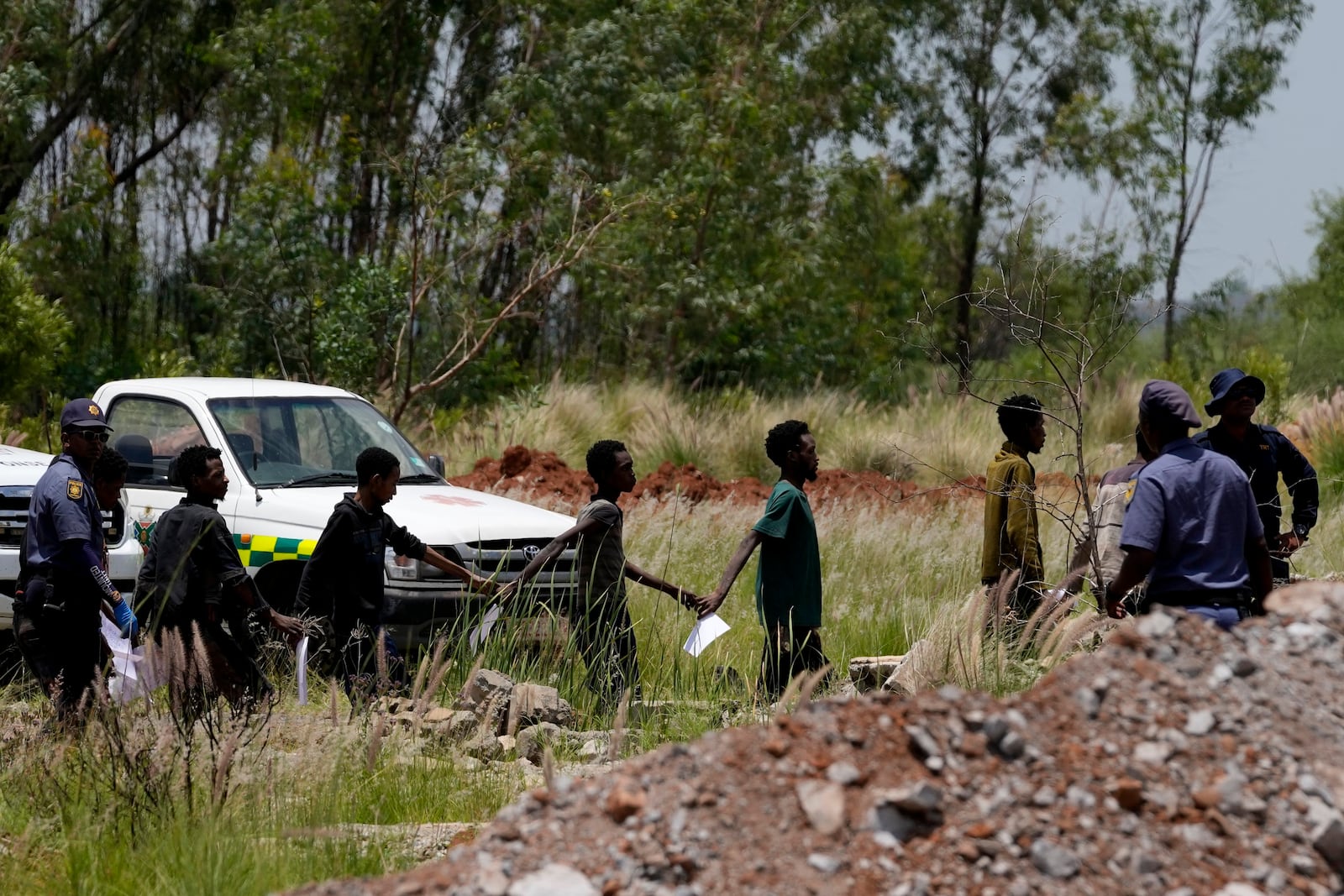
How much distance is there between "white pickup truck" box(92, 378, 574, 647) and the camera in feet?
28.1

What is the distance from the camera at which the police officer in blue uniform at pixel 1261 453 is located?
7773mm

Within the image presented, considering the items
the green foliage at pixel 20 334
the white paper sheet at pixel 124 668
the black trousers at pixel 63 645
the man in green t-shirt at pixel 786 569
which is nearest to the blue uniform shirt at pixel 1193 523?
the man in green t-shirt at pixel 786 569

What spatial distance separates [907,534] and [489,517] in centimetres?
481

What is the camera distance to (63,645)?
682cm

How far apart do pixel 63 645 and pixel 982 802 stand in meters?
4.53

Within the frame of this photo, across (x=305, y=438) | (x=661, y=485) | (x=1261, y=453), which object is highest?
(x=1261, y=453)

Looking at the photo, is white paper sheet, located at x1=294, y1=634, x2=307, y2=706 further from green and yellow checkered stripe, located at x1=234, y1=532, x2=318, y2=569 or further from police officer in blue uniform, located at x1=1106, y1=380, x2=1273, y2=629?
police officer in blue uniform, located at x1=1106, y1=380, x2=1273, y2=629

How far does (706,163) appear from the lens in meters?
22.4

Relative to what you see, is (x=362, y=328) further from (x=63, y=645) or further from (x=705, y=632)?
(x=705, y=632)

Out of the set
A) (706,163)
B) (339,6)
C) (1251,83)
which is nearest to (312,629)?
(706,163)

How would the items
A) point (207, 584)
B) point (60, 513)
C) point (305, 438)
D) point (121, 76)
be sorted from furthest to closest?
point (121, 76) → point (305, 438) → point (207, 584) → point (60, 513)

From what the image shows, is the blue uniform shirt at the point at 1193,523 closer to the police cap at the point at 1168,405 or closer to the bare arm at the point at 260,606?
the police cap at the point at 1168,405

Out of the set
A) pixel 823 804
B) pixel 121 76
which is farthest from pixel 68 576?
pixel 121 76

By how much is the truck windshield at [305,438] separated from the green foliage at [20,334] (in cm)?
797
